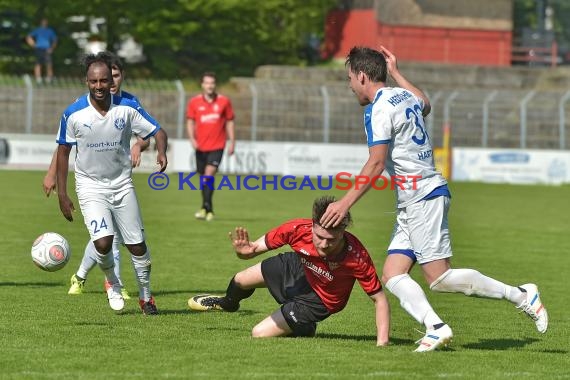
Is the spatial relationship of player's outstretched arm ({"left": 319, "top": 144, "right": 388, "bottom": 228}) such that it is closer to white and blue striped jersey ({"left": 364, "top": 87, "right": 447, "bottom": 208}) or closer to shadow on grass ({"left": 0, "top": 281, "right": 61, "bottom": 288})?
white and blue striped jersey ({"left": 364, "top": 87, "right": 447, "bottom": 208})

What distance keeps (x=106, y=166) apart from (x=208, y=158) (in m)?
9.98

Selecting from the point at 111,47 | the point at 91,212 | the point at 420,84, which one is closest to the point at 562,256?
the point at 91,212

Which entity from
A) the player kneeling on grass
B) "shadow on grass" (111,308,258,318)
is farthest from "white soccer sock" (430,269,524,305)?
"shadow on grass" (111,308,258,318)

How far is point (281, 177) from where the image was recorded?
33375 millimetres

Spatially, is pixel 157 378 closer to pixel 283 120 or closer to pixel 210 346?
pixel 210 346

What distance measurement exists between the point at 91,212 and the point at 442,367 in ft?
11.0

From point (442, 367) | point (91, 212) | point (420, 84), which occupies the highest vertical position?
point (420, 84)

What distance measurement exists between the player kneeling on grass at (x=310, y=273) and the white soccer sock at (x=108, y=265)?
125cm

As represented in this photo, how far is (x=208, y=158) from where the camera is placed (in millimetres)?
19500

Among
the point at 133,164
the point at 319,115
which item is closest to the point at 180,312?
the point at 133,164

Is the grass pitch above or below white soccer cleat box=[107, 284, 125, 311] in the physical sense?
below

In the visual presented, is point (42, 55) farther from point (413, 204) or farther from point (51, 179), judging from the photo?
point (413, 204)

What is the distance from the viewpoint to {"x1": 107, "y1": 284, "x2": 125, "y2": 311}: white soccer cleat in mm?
9539

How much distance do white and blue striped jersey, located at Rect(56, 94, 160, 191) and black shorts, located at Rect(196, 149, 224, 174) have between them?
973 cm
